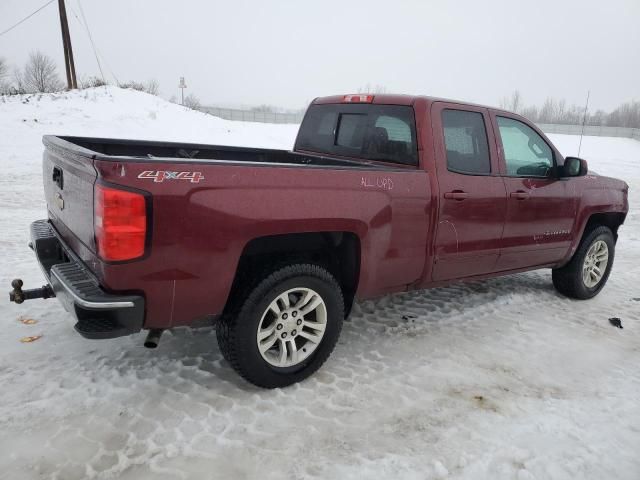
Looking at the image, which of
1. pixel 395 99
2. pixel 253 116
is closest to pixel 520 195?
pixel 395 99

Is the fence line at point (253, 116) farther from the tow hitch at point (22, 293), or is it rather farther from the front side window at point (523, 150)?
the tow hitch at point (22, 293)

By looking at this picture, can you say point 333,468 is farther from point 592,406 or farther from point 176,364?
point 592,406

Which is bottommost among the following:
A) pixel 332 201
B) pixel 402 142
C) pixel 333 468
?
pixel 333 468

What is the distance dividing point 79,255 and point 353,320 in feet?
7.57

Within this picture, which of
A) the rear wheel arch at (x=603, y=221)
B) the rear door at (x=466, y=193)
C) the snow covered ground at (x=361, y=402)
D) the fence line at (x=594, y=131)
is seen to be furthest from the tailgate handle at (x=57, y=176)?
the fence line at (x=594, y=131)

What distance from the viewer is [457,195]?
357cm

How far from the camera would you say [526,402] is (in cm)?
306

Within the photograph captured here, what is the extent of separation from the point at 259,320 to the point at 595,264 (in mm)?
4112

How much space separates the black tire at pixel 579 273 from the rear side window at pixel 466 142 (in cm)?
181

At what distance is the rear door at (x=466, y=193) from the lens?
3555 millimetres

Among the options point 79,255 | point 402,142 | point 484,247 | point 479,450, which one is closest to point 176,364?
point 79,255

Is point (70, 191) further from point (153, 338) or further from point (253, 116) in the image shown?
point (253, 116)

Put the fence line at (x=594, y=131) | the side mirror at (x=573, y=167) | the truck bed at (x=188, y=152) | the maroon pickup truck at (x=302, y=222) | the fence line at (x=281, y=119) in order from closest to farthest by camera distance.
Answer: the maroon pickup truck at (x=302, y=222) < the truck bed at (x=188, y=152) < the side mirror at (x=573, y=167) < the fence line at (x=281, y=119) < the fence line at (x=594, y=131)

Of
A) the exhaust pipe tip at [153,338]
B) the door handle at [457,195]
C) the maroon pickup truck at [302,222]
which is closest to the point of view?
the maroon pickup truck at [302,222]
